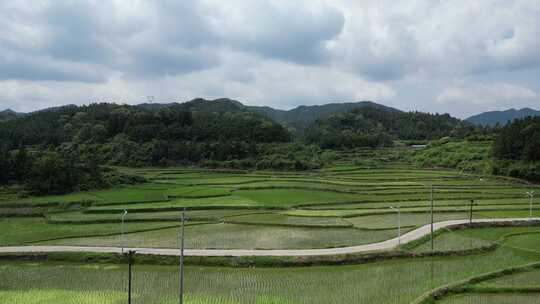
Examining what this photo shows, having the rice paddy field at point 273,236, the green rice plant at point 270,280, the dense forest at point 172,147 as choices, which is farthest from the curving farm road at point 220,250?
the dense forest at point 172,147

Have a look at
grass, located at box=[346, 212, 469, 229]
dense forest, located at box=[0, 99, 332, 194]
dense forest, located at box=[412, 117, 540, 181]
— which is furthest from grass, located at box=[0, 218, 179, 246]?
dense forest, located at box=[412, 117, 540, 181]

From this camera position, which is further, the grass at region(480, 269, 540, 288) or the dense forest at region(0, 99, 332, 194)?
the dense forest at region(0, 99, 332, 194)

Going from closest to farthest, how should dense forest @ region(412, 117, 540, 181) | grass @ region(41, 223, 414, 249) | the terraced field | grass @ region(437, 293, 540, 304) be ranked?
grass @ region(437, 293, 540, 304), grass @ region(41, 223, 414, 249), the terraced field, dense forest @ region(412, 117, 540, 181)

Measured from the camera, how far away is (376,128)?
133 m

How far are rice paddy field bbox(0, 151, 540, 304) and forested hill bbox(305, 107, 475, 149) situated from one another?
5401 centimetres

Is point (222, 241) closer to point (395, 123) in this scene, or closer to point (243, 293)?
point (243, 293)

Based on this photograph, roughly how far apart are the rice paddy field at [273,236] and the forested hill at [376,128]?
54011mm

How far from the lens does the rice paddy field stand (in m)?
17.1

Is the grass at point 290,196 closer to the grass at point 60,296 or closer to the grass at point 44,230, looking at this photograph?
the grass at point 44,230

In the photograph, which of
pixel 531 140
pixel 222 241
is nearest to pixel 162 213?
pixel 222 241

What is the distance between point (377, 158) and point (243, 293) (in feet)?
221

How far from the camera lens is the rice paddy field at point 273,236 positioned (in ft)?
56.1

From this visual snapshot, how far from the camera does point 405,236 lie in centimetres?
2492

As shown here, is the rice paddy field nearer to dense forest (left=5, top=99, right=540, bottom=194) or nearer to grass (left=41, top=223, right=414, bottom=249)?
grass (left=41, top=223, right=414, bottom=249)
